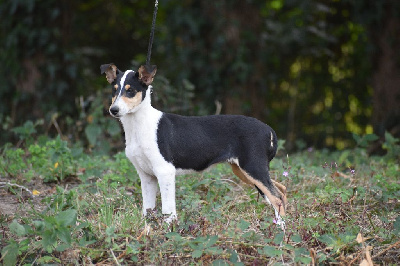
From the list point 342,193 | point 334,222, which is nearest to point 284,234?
point 334,222

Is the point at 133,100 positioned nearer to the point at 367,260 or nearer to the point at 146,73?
the point at 146,73

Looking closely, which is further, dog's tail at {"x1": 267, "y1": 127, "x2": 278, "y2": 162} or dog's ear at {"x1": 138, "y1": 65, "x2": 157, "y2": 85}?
dog's tail at {"x1": 267, "y1": 127, "x2": 278, "y2": 162}

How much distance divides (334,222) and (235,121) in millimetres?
1208

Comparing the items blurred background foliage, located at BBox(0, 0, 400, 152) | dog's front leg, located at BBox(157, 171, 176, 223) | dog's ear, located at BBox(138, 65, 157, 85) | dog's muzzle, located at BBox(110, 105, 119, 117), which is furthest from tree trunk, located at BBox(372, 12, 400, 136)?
dog's muzzle, located at BBox(110, 105, 119, 117)

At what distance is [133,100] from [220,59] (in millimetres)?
5682

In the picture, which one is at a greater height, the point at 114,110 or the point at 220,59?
the point at 220,59

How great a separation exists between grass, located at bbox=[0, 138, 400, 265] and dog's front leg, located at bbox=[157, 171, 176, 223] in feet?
0.39

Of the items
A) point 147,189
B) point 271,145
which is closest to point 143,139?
point 147,189

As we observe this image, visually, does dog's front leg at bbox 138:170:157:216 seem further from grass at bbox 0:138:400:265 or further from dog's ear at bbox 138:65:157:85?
dog's ear at bbox 138:65:157:85

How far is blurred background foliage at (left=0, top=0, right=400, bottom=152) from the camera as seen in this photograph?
9.70 m

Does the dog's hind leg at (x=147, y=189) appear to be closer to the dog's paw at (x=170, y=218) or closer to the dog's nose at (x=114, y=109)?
the dog's paw at (x=170, y=218)

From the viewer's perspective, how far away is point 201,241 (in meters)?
4.09

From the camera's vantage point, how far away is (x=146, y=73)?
15.4ft

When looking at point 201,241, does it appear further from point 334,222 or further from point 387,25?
point 387,25
